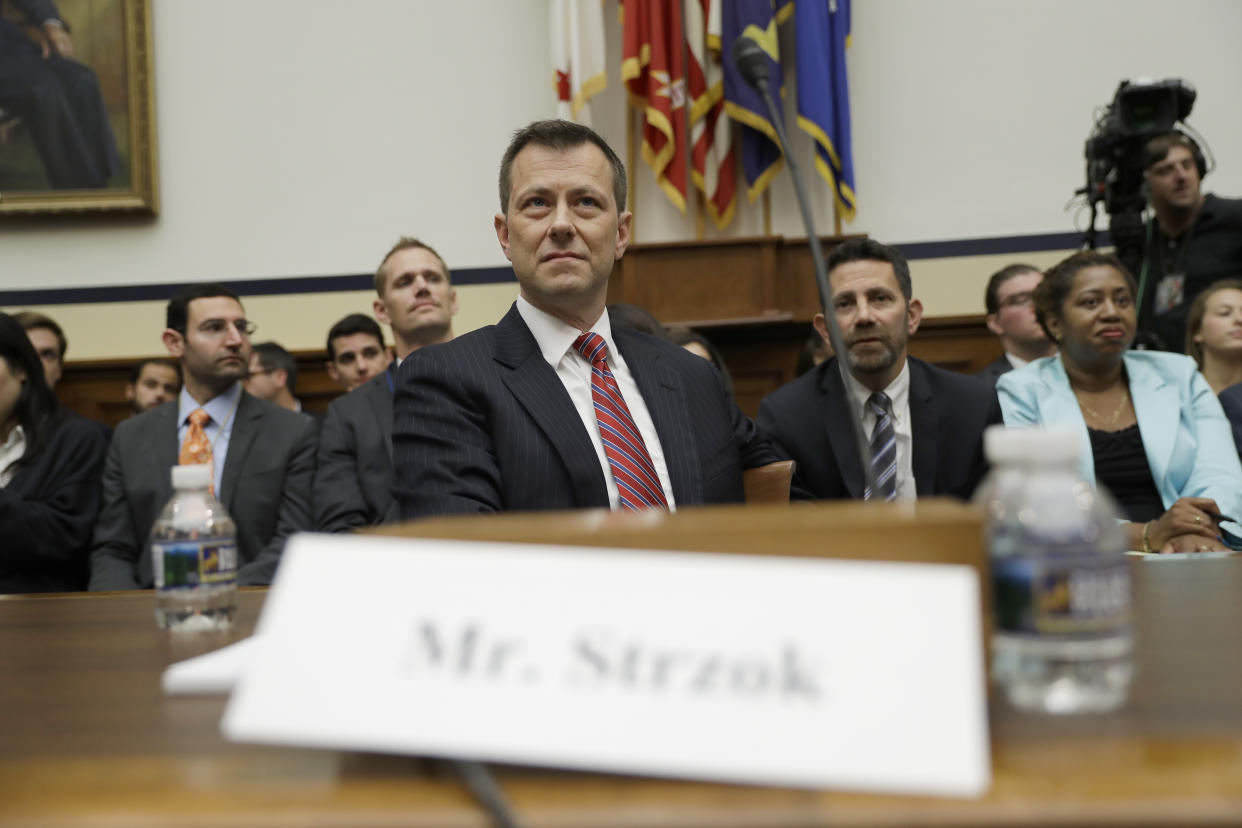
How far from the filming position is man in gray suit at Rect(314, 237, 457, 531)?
9.28 feet

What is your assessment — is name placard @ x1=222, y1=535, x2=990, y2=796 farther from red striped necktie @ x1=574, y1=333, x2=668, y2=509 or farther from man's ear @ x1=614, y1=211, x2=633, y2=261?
man's ear @ x1=614, y1=211, x2=633, y2=261

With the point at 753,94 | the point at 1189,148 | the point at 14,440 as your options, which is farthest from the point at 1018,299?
the point at 14,440

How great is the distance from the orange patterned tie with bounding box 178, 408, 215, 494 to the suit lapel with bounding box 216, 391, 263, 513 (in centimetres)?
4

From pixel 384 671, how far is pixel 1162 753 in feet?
1.20

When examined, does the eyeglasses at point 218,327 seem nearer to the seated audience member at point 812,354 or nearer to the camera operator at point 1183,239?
the seated audience member at point 812,354

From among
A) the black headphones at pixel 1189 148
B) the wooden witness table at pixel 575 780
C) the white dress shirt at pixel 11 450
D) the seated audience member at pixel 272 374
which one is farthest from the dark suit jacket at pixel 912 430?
the seated audience member at pixel 272 374

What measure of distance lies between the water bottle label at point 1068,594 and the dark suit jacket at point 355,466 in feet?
7.68

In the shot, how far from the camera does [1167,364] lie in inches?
111

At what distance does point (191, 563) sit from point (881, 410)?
6.04ft

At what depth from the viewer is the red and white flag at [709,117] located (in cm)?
423

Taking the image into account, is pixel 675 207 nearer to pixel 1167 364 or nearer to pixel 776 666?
pixel 1167 364

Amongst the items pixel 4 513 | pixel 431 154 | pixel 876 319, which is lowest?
pixel 4 513

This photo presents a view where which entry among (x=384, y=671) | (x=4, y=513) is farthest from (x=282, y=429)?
(x=384, y=671)

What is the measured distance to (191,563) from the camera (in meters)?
1.06
